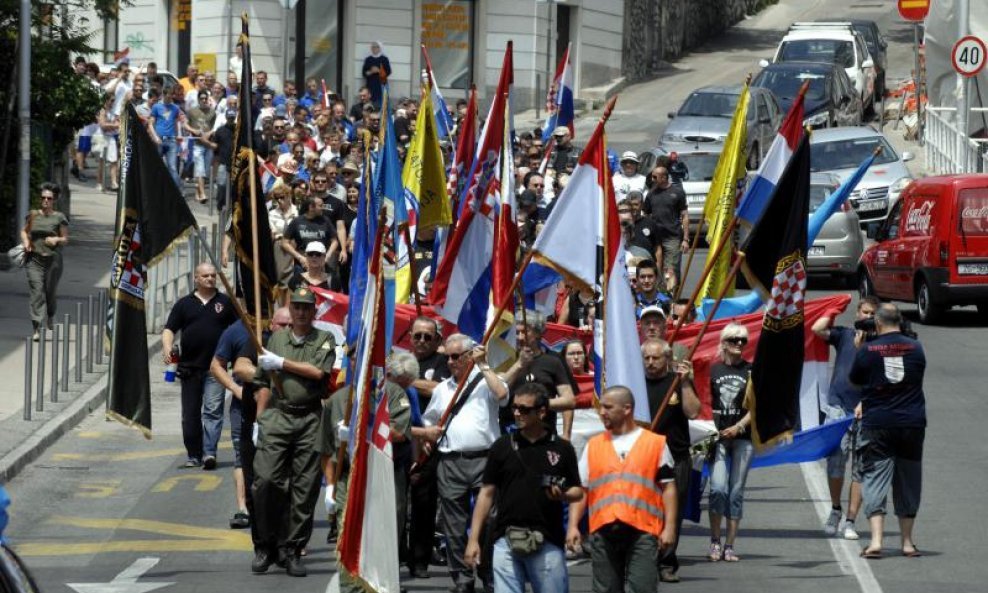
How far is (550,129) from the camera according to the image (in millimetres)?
28016

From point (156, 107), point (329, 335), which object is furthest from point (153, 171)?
point (156, 107)

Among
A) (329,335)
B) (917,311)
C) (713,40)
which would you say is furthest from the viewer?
(713,40)

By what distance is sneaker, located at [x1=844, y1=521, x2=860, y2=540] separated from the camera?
14672 millimetres

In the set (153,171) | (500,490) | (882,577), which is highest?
(153,171)

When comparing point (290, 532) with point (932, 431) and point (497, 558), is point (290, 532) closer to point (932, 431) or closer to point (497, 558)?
point (497, 558)

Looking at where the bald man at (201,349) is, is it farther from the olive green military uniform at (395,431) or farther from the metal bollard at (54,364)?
the olive green military uniform at (395,431)

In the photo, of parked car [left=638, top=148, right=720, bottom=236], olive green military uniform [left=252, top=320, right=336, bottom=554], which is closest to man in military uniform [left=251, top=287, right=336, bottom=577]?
olive green military uniform [left=252, top=320, right=336, bottom=554]

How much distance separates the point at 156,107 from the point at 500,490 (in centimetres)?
2386

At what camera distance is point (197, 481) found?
54.6 ft

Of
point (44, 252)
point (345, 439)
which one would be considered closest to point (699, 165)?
point (44, 252)

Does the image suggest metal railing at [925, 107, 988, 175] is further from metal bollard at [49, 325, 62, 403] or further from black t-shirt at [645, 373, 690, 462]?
→ black t-shirt at [645, 373, 690, 462]

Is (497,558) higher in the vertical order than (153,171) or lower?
lower

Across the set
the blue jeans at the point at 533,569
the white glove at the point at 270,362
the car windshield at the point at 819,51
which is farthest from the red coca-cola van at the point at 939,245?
the car windshield at the point at 819,51

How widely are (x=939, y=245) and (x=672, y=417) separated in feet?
39.3
